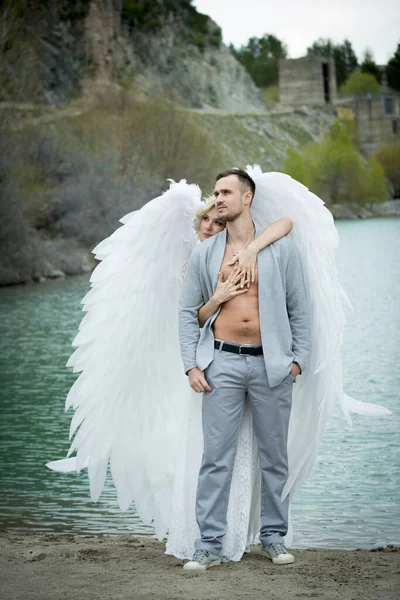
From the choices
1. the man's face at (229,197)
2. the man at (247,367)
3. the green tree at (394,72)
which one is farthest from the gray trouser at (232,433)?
the green tree at (394,72)

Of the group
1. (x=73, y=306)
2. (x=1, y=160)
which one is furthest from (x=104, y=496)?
(x=1, y=160)

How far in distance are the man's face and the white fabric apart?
0.95 feet

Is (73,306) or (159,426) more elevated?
(159,426)

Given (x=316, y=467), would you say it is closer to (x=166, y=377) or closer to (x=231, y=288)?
(x=166, y=377)

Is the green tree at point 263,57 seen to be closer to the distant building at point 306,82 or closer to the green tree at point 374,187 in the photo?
the distant building at point 306,82

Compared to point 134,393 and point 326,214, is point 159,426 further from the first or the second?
point 326,214

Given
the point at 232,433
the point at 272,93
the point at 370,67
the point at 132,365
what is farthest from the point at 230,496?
the point at 370,67

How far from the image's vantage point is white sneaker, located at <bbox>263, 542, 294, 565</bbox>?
5.64m

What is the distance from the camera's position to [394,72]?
176 meters

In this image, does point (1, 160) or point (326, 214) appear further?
point (1, 160)

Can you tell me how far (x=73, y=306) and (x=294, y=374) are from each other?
2168 cm

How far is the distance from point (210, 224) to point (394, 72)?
176857 mm

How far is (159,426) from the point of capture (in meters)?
6.32

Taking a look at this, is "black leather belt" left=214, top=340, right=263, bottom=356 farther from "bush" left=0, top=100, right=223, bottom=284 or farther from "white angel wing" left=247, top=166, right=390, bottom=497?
"bush" left=0, top=100, right=223, bottom=284
